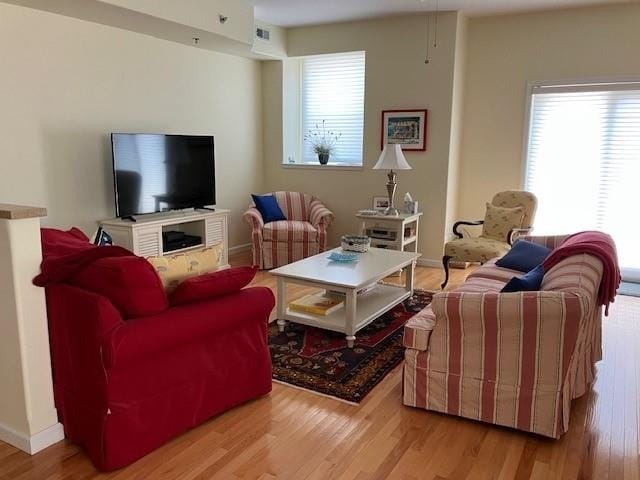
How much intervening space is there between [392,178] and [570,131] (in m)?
1.96

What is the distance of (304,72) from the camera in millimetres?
6941

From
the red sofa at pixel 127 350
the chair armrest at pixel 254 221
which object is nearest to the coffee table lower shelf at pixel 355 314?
the red sofa at pixel 127 350

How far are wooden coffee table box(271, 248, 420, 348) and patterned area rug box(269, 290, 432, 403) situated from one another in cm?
11


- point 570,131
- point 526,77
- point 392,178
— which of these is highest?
point 526,77

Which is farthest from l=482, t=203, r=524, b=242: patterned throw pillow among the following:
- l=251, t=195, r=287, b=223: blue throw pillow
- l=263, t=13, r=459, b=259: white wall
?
l=251, t=195, r=287, b=223: blue throw pillow

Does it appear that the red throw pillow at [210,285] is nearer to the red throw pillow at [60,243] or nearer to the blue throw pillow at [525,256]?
the red throw pillow at [60,243]

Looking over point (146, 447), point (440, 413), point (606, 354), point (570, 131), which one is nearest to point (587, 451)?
point (440, 413)

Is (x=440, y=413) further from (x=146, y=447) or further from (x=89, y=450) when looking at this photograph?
(x=89, y=450)

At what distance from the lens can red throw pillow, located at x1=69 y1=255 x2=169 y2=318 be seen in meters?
2.19

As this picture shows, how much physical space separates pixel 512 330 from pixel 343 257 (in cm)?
188

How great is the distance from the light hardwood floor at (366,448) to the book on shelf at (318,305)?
0.85 m

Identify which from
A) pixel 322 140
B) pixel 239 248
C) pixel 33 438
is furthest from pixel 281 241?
pixel 33 438

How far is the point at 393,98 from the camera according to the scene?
19.7ft

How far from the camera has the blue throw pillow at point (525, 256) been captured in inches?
152
